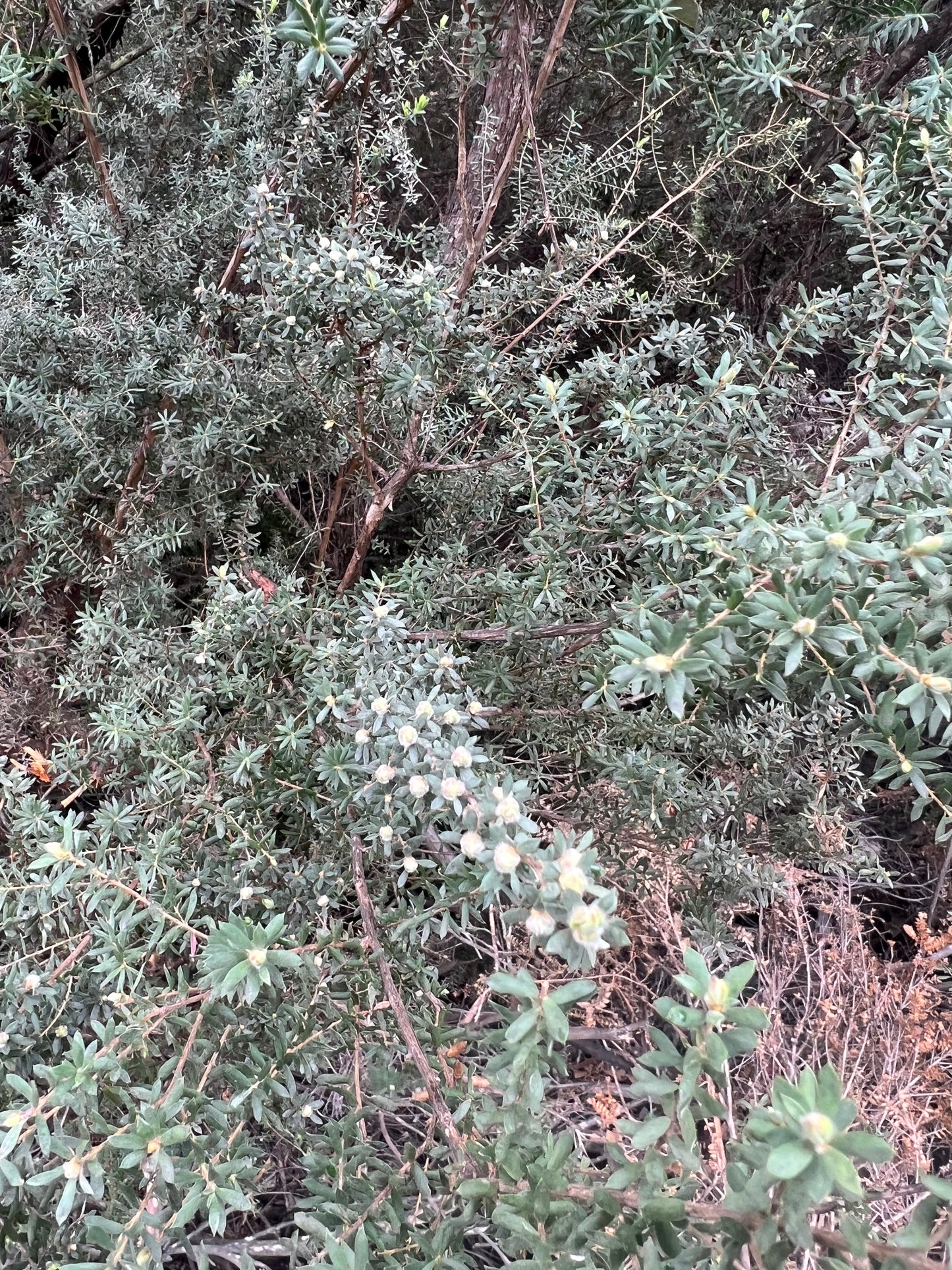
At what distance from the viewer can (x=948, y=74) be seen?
1964mm

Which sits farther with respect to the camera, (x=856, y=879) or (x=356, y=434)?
(x=856, y=879)

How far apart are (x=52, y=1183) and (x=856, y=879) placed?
8.55 feet

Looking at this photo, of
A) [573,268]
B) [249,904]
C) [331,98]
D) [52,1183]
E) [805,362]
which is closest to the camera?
[52,1183]

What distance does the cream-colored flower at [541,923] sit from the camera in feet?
3.45

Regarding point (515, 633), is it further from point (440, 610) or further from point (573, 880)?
point (573, 880)

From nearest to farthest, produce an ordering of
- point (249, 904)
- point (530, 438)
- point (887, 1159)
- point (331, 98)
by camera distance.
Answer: point (887, 1159)
point (249, 904)
point (530, 438)
point (331, 98)

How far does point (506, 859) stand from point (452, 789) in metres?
0.18

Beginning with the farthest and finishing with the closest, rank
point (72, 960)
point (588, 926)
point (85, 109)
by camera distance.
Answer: point (85, 109)
point (72, 960)
point (588, 926)

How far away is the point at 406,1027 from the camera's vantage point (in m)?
1.57

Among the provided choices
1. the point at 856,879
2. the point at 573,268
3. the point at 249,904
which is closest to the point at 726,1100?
the point at 856,879

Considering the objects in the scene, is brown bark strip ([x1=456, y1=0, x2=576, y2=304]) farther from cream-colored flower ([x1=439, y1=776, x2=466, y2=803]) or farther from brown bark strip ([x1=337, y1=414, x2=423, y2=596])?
cream-colored flower ([x1=439, y1=776, x2=466, y2=803])

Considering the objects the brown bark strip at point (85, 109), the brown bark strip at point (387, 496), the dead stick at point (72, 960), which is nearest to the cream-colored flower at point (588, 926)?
the dead stick at point (72, 960)

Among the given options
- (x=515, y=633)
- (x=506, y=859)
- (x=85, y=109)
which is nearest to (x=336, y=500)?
(x=515, y=633)

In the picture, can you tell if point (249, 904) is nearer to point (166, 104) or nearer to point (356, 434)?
point (356, 434)
